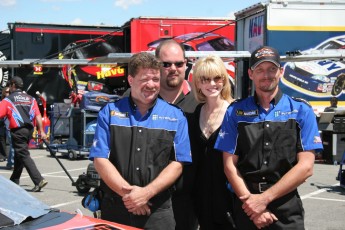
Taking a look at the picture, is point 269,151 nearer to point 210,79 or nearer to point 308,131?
point 308,131

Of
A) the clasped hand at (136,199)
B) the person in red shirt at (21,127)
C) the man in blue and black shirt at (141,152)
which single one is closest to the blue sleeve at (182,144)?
the man in blue and black shirt at (141,152)

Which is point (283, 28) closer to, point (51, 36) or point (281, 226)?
point (51, 36)

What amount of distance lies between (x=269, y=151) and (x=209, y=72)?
78 centimetres

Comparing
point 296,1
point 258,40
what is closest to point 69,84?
point 258,40

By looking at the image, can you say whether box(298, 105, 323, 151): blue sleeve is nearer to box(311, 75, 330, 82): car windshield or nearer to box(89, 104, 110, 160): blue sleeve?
box(89, 104, 110, 160): blue sleeve

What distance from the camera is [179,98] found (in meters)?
3.98

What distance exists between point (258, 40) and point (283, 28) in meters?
0.66

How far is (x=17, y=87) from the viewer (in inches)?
382

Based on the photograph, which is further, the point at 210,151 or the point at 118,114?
the point at 210,151

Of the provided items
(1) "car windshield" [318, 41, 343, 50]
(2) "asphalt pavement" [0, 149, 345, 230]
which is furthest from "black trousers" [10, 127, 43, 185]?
(1) "car windshield" [318, 41, 343, 50]

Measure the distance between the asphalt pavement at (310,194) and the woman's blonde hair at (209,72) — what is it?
128 inches

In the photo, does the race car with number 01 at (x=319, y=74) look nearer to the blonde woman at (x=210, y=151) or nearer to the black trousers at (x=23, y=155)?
the black trousers at (x=23, y=155)

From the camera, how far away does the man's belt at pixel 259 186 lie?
3.21 meters

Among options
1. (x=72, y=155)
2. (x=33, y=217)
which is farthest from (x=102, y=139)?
(x=72, y=155)
